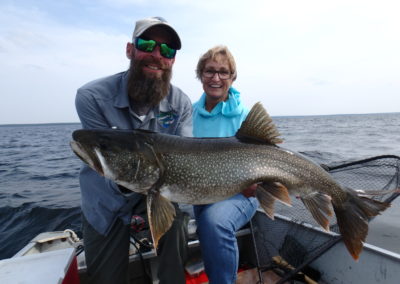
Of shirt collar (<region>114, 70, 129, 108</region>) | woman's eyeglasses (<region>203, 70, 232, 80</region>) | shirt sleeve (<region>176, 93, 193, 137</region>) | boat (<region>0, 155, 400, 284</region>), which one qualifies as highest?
woman's eyeglasses (<region>203, 70, 232, 80</region>)

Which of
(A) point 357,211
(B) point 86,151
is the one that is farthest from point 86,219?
(A) point 357,211

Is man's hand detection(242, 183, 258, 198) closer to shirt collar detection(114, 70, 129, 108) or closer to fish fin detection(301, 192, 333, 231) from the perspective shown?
fish fin detection(301, 192, 333, 231)

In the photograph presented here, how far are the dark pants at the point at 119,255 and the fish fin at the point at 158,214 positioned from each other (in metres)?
0.57

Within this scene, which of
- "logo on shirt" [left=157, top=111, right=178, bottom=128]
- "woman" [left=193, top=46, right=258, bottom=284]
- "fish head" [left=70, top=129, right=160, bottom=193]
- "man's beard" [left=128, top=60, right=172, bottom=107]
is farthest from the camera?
"logo on shirt" [left=157, top=111, right=178, bottom=128]

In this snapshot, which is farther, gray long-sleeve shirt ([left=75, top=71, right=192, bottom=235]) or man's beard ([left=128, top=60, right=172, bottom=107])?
man's beard ([left=128, top=60, right=172, bottom=107])

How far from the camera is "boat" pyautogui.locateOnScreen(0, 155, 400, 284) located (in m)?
3.21

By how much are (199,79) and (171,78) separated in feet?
3.56

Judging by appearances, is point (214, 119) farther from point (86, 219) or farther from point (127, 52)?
point (86, 219)

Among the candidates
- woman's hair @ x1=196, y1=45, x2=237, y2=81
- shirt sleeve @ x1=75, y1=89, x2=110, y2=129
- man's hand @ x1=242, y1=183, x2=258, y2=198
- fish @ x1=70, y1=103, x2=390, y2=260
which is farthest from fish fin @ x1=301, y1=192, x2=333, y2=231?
shirt sleeve @ x1=75, y1=89, x2=110, y2=129

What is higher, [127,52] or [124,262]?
[127,52]

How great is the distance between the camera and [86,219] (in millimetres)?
3324

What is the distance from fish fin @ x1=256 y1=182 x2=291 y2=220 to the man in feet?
3.17

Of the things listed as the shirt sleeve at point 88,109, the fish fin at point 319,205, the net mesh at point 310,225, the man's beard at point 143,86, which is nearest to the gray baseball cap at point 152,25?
the man's beard at point 143,86

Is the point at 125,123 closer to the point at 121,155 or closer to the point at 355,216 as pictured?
the point at 121,155
